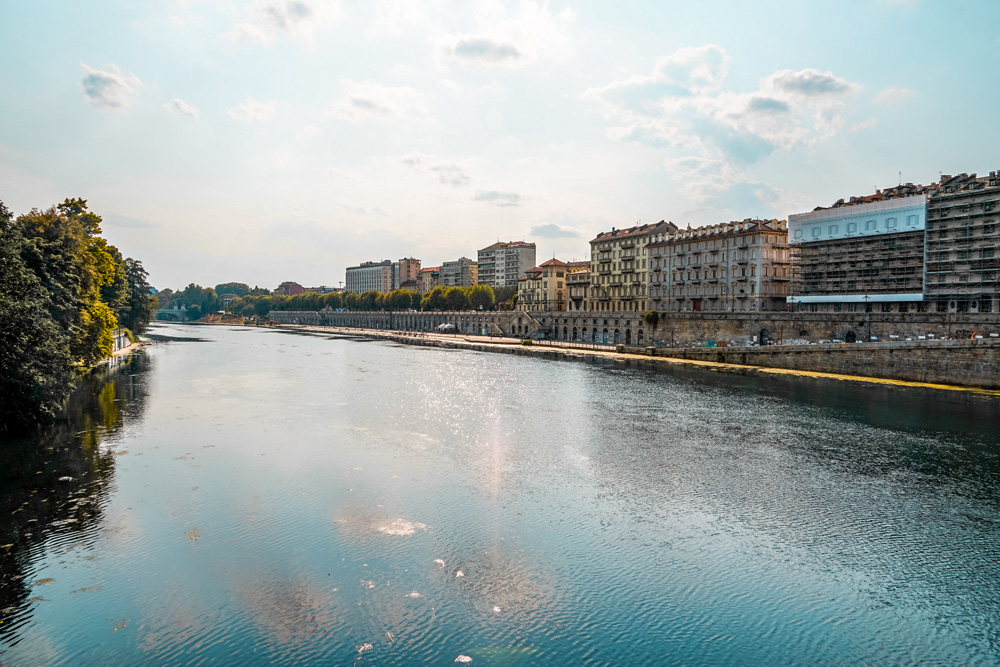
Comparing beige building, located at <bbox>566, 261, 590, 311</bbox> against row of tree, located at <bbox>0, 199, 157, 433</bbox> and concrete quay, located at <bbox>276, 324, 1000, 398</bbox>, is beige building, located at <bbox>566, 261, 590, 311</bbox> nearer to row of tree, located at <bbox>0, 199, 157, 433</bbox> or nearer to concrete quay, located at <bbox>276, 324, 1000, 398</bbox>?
concrete quay, located at <bbox>276, 324, 1000, 398</bbox>

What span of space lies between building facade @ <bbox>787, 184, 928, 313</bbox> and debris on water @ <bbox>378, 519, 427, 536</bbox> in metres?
77.2

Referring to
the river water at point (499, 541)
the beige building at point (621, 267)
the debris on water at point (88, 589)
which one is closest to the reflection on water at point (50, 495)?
the debris on water at point (88, 589)

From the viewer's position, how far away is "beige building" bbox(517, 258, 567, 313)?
14800cm

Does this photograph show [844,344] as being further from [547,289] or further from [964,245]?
[547,289]

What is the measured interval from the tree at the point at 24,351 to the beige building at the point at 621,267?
96520 millimetres

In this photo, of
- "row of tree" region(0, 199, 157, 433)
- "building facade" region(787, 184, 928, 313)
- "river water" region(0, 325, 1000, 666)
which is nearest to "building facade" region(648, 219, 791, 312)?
"building facade" region(787, 184, 928, 313)

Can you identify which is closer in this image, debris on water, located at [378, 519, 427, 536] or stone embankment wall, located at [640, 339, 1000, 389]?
debris on water, located at [378, 519, 427, 536]

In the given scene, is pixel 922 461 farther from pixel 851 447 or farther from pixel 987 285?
pixel 987 285

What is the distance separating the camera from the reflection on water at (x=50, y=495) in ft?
56.5

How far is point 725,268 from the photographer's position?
100812mm

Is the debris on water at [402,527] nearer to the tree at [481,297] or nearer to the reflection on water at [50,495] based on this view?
the reflection on water at [50,495]

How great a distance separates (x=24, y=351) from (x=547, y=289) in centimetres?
12303

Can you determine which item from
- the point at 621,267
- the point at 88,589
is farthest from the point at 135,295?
the point at 88,589

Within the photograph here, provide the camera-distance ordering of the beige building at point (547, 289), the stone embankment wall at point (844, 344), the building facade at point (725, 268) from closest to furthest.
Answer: the stone embankment wall at point (844, 344), the building facade at point (725, 268), the beige building at point (547, 289)
